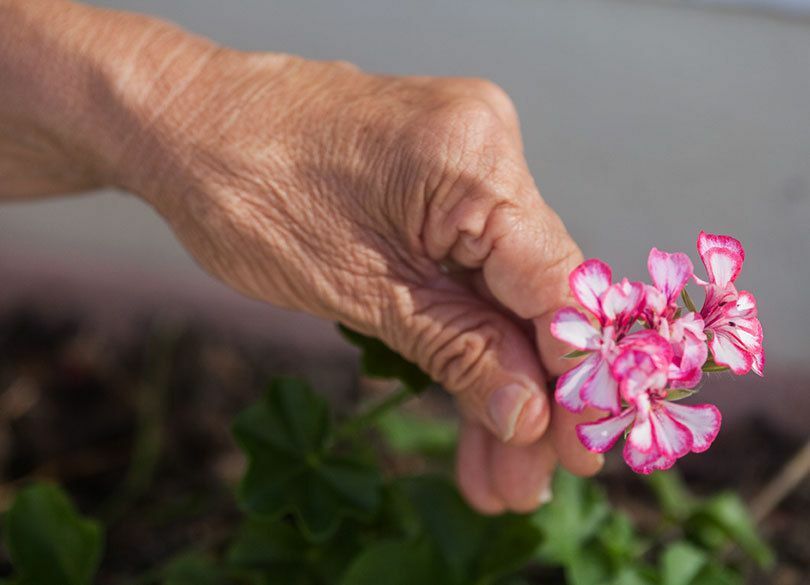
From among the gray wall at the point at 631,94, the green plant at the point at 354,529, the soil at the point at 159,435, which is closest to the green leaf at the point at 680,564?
the green plant at the point at 354,529

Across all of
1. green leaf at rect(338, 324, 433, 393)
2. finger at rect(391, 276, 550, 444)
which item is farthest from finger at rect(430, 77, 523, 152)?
green leaf at rect(338, 324, 433, 393)

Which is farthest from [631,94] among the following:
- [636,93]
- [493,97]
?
[493,97]

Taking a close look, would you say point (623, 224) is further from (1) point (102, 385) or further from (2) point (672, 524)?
(1) point (102, 385)

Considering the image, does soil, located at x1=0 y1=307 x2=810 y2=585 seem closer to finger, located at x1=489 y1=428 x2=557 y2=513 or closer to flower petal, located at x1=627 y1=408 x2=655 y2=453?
finger, located at x1=489 y1=428 x2=557 y2=513

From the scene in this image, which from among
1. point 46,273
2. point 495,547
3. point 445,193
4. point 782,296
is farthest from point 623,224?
point 46,273

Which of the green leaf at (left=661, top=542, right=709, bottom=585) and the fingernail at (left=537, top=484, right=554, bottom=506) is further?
the green leaf at (left=661, top=542, right=709, bottom=585)

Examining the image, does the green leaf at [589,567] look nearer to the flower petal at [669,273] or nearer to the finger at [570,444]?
the finger at [570,444]

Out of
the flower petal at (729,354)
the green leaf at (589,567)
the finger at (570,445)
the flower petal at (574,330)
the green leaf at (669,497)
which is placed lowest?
the green leaf at (669,497)
